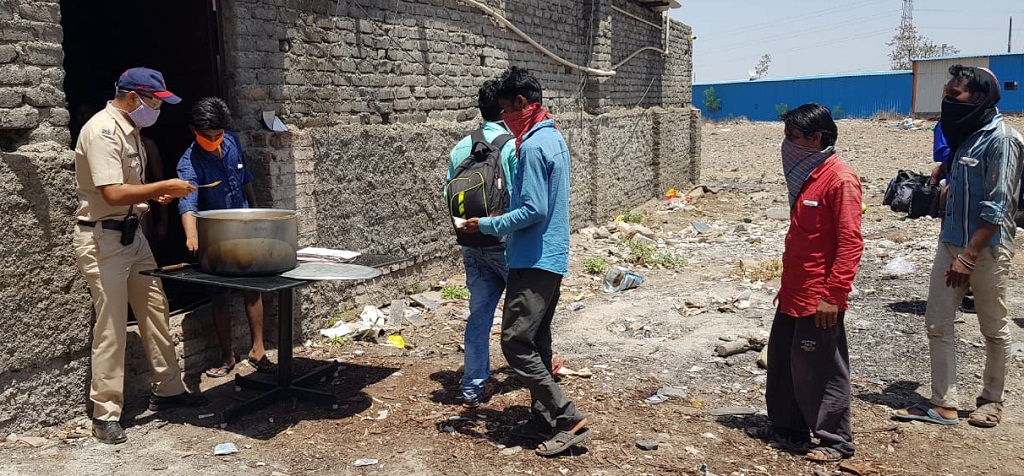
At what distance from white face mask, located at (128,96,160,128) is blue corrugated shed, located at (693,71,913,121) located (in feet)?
127

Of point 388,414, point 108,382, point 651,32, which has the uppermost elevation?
point 651,32

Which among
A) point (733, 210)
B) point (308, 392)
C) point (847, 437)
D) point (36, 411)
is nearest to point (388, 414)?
point (308, 392)

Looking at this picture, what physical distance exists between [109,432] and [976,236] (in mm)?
4424

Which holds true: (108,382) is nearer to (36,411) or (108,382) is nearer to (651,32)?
(36,411)

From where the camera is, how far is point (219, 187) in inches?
193

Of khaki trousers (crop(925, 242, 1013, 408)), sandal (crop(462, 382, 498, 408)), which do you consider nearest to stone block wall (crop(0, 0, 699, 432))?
sandal (crop(462, 382, 498, 408))

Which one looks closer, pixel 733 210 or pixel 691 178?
pixel 733 210

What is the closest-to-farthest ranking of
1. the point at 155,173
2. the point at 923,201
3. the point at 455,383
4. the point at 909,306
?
the point at 155,173, the point at 455,383, the point at 923,201, the point at 909,306

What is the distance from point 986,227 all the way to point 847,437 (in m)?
1.27

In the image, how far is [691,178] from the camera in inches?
647

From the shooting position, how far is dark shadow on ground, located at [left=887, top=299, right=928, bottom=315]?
21.6 feet

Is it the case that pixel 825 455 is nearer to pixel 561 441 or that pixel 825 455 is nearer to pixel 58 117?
pixel 561 441

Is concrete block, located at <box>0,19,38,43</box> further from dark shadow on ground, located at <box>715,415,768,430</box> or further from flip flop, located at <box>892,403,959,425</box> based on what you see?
flip flop, located at <box>892,403,959,425</box>

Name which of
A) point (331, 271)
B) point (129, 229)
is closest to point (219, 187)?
point (129, 229)
